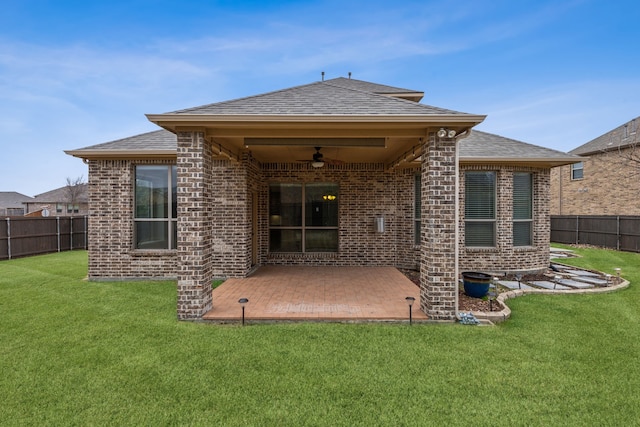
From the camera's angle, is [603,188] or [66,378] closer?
[66,378]

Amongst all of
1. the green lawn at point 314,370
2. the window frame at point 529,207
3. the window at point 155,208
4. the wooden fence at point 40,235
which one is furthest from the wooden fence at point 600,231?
the wooden fence at point 40,235

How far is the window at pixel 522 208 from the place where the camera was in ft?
27.0

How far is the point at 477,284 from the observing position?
5715mm

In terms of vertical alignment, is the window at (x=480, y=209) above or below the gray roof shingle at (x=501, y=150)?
below

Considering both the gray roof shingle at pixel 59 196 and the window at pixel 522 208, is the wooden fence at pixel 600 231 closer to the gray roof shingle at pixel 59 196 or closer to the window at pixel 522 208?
the window at pixel 522 208

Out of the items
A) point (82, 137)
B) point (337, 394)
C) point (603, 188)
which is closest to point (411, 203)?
point (337, 394)

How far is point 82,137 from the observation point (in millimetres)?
48719

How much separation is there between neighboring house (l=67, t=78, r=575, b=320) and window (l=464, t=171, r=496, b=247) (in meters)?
0.03

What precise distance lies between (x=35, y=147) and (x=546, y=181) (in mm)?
41793

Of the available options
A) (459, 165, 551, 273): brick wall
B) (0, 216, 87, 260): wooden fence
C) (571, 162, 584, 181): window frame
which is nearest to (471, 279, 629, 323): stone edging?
(459, 165, 551, 273): brick wall

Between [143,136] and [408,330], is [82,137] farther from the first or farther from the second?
[408,330]

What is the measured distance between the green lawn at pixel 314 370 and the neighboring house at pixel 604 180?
1535cm

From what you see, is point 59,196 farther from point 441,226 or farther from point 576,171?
point 576,171

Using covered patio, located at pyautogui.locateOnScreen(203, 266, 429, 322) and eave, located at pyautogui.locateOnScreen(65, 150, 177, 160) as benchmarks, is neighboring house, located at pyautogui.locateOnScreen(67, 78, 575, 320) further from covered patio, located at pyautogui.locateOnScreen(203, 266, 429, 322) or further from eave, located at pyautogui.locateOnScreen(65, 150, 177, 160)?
covered patio, located at pyautogui.locateOnScreen(203, 266, 429, 322)
